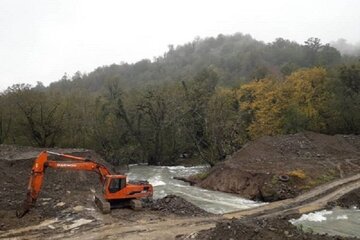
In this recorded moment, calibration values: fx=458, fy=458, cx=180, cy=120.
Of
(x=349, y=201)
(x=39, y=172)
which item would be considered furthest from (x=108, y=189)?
(x=349, y=201)

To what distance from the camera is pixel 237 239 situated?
1727 centimetres

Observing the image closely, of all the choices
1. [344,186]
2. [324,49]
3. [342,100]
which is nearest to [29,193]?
[344,186]

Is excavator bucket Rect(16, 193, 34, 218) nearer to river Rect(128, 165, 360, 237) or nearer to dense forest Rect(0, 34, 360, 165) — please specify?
river Rect(128, 165, 360, 237)

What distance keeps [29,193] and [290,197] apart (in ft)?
59.6

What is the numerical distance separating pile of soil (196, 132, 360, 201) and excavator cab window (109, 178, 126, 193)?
1278 centimetres

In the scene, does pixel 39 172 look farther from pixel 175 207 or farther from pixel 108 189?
pixel 175 207

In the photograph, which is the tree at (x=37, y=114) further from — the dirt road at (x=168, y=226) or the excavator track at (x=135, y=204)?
the dirt road at (x=168, y=226)

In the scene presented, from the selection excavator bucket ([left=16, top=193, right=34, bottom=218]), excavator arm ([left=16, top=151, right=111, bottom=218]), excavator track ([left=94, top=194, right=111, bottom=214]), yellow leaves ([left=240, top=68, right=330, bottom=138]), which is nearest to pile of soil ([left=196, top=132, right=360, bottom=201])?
yellow leaves ([left=240, top=68, right=330, bottom=138])

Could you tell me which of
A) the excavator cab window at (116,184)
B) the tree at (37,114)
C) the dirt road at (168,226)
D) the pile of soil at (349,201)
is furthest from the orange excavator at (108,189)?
the tree at (37,114)

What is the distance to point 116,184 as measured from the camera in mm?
25312

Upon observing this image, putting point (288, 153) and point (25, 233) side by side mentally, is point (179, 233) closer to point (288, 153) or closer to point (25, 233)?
point (25, 233)

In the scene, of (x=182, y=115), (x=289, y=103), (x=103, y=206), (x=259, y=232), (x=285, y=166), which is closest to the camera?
(x=259, y=232)

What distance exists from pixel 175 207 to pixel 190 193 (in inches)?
427

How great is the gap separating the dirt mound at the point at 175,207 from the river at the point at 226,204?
3.60m
